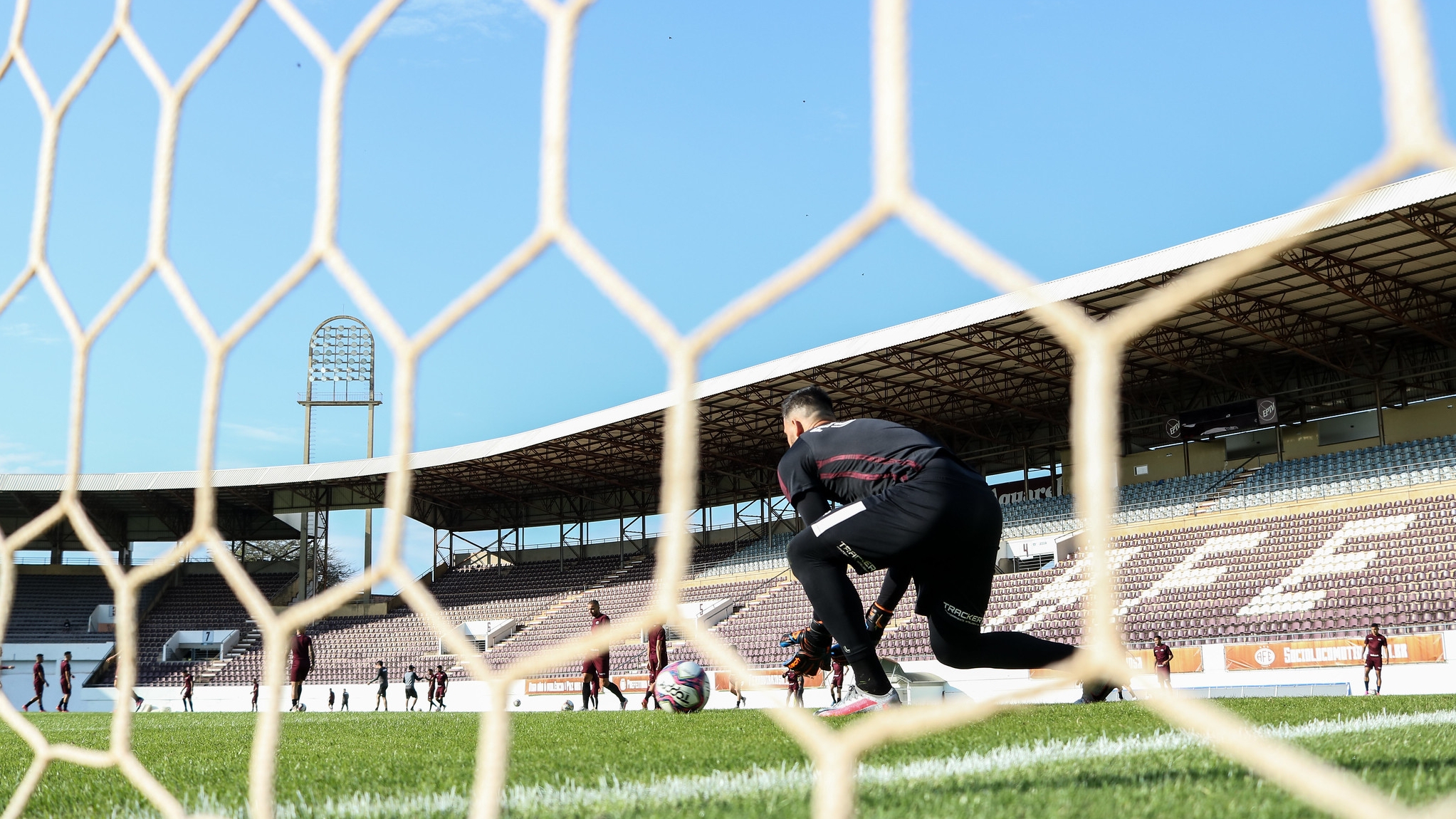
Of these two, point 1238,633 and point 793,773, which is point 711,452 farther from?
point 793,773

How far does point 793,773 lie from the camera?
2.79 metres

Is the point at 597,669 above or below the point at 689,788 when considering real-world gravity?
below

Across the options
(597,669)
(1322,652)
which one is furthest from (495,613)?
(1322,652)

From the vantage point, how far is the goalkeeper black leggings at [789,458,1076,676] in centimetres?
273

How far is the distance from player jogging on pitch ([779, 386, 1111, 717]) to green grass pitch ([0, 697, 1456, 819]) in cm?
32

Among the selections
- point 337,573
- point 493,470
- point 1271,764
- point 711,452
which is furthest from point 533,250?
point 337,573

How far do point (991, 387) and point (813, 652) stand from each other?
80.6 feet

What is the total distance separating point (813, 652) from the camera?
11.3ft

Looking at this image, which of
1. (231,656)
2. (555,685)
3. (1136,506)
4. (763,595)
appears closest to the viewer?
(555,685)

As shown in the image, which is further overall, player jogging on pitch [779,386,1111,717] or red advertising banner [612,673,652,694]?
red advertising banner [612,673,652,694]

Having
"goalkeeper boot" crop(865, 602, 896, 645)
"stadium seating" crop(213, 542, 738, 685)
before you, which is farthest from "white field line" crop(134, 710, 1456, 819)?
"stadium seating" crop(213, 542, 738, 685)

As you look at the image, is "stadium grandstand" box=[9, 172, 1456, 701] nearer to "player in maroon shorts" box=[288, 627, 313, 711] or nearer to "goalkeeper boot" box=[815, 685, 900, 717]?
"player in maroon shorts" box=[288, 627, 313, 711]

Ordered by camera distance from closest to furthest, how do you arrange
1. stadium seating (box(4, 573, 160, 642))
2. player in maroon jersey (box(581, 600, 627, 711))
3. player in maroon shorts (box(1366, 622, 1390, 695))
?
player in maroon jersey (box(581, 600, 627, 711)) → player in maroon shorts (box(1366, 622, 1390, 695)) → stadium seating (box(4, 573, 160, 642))

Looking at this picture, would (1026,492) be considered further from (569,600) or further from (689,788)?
(689,788)
